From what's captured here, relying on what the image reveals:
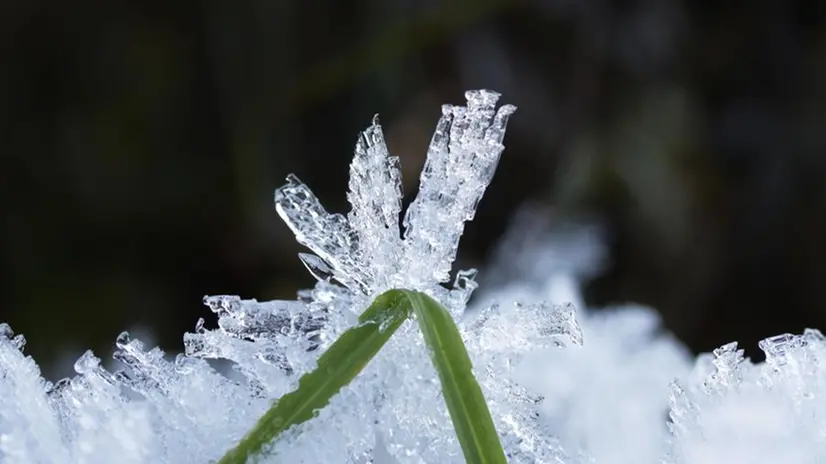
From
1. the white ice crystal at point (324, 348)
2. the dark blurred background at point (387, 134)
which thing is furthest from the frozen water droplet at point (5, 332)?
the dark blurred background at point (387, 134)

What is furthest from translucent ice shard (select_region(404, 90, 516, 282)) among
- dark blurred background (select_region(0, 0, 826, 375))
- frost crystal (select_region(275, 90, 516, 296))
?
dark blurred background (select_region(0, 0, 826, 375))

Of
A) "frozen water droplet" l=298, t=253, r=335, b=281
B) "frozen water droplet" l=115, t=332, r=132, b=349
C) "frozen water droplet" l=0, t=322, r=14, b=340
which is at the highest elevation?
"frozen water droplet" l=298, t=253, r=335, b=281

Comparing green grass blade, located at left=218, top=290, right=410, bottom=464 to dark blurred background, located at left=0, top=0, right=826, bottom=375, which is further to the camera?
dark blurred background, located at left=0, top=0, right=826, bottom=375

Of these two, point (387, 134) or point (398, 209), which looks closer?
point (398, 209)

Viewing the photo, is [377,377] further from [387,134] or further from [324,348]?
[387,134]

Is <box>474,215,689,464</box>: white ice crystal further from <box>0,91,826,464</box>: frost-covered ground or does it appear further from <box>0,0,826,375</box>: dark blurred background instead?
<box>0,0,826,375</box>: dark blurred background

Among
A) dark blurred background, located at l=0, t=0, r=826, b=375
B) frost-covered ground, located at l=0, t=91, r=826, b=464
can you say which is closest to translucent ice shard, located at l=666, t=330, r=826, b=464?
frost-covered ground, located at l=0, t=91, r=826, b=464

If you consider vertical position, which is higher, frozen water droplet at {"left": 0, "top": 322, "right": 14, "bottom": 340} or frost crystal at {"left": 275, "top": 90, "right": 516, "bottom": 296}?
frost crystal at {"left": 275, "top": 90, "right": 516, "bottom": 296}

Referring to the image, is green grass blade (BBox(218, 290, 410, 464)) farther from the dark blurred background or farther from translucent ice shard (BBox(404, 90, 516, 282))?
the dark blurred background

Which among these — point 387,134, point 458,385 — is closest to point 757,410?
point 458,385
